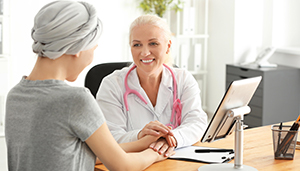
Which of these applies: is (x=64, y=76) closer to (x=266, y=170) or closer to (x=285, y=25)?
(x=266, y=170)

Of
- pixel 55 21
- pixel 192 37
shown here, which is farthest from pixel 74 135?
pixel 192 37

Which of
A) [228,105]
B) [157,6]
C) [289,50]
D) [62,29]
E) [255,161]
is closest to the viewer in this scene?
[62,29]

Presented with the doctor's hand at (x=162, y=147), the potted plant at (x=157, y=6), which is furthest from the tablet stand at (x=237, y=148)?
the potted plant at (x=157, y=6)

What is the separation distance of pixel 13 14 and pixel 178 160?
11.1 feet

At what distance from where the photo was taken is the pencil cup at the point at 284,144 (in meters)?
1.60

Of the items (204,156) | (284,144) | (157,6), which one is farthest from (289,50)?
(204,156)

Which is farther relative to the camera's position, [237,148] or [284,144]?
[284,144]

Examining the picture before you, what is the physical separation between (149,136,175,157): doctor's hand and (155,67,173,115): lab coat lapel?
326 mm

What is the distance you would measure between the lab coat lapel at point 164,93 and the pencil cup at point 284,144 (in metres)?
0.58

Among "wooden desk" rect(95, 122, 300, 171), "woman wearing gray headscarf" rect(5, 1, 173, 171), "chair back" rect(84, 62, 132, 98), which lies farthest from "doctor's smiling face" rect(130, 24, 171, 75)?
"woman wearing gray headscarf" rect(5, 1, 173, 171)

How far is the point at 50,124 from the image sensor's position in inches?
46.0

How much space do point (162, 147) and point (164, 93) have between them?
1.49ft

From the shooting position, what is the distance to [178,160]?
1576mm

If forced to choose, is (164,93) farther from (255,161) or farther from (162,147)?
(255,161)
